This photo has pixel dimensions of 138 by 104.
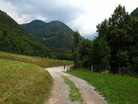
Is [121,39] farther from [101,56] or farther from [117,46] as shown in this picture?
[101,56]

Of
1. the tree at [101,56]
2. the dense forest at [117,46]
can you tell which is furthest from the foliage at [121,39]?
the tree at [101,56]

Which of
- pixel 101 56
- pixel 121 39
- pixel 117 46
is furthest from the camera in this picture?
pixel 117 46

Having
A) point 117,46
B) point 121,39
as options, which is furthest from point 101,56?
point 121,39

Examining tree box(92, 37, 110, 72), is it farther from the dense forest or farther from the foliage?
the foliage

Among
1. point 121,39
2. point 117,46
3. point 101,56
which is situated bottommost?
point 101,56

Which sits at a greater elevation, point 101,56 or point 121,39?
point 121,39

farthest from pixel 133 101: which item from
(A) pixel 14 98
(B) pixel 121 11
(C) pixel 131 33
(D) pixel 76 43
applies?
(D) pixel 76 43

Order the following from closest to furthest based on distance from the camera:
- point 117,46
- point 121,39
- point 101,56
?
point 101,56 → point 121,39 → point 117,46

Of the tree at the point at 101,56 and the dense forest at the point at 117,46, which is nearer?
the tree at the point at 101,56

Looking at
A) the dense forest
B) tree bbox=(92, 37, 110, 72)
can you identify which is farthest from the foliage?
tree bbox=(92, 37, 110, 72)

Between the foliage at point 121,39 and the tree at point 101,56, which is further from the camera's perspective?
the foliage at point 121,39

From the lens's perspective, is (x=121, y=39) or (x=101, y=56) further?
(x=121, y=39)

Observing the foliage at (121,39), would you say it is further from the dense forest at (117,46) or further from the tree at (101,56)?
the tree at (101,56)

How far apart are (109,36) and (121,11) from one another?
8540 millimetres
